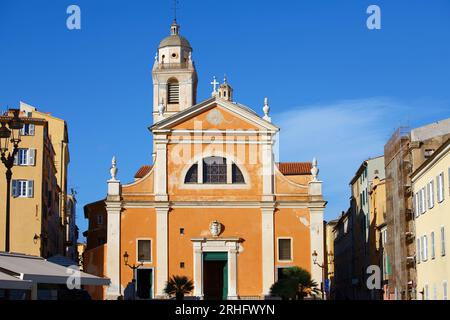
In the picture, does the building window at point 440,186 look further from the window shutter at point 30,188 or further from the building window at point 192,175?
the window shutter at point 30,188

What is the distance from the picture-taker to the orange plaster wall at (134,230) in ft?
143

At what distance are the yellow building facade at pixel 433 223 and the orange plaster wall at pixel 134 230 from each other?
Result: 1436 cm

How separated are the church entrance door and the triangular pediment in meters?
7.11

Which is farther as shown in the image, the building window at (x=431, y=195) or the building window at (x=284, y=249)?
the building window at (x=284, y=249)

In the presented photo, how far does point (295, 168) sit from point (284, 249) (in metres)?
14.6

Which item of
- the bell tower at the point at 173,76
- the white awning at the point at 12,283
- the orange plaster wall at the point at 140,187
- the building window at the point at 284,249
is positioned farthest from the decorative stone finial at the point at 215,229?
the bell tower at the point at 173,76

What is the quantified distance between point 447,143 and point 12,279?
Result: 17.2 metres

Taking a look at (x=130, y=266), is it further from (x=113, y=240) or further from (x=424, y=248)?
(x=424, y=248)

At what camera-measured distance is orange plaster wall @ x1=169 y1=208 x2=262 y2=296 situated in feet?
144

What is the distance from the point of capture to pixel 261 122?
45.2 m
